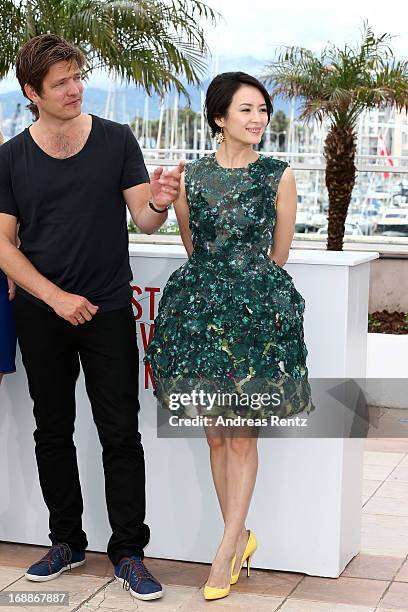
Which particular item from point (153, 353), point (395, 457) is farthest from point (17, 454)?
point (395, 457)

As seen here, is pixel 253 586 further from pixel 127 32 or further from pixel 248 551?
pixel 127 32

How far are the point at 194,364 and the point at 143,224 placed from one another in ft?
1.62

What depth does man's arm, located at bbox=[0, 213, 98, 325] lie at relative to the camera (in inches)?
131

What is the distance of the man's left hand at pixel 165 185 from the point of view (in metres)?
3.22

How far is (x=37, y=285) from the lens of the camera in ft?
11.0

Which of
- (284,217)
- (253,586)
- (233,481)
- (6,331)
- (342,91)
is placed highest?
(342,91)

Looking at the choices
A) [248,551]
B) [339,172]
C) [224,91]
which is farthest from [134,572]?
[339,172]

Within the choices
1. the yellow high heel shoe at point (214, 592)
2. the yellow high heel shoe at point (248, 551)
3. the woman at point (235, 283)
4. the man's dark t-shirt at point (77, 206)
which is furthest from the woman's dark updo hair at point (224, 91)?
the yellow high heel shoe at point (214, 592)

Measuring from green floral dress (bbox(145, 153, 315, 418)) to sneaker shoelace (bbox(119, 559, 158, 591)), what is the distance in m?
0.58

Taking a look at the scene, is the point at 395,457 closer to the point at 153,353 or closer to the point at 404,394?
the point at 404,394

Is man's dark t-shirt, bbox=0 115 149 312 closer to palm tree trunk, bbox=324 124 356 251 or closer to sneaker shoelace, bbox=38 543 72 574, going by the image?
sneaker shoelace, bbox=38 543 72 574

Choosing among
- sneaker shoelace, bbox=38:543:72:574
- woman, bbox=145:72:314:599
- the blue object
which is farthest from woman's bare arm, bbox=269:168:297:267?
sneaker shoelace, bbox=38:543:72:574

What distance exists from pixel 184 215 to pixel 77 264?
1.29ft

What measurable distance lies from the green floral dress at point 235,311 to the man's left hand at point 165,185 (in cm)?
13
